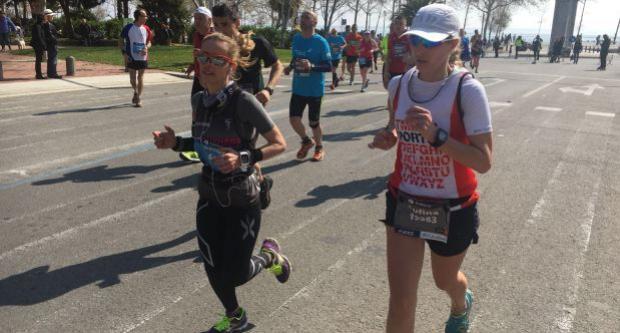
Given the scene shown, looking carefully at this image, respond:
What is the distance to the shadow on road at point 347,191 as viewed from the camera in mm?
5754

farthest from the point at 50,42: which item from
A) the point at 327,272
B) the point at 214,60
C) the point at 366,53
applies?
the point at 214,60

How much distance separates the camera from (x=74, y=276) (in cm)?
385

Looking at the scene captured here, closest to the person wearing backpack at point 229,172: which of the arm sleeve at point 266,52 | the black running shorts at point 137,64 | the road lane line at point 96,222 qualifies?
the road lane line at point 96,222

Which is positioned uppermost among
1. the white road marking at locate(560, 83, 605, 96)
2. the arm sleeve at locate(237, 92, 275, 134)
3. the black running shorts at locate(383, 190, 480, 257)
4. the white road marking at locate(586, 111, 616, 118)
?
the arm sleeve at locate(237, 92, 275, 134)

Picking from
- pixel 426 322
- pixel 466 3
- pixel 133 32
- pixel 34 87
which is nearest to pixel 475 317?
pixel 426 322

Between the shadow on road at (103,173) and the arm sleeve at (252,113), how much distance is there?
3894mm

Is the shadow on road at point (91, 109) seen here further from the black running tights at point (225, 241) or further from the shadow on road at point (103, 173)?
the black running tights at point (225, 241)

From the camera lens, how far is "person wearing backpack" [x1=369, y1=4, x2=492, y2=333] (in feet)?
7.88

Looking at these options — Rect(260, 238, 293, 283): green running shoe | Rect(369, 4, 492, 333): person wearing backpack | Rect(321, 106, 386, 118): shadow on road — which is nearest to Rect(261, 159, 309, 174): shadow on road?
Rect(260, 238, 293, 283): green running shoe

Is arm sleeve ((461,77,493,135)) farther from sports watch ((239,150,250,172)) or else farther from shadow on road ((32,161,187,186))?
shadow on road ((32,161,187,186))

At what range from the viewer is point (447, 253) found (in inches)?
103

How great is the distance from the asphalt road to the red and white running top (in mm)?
1159

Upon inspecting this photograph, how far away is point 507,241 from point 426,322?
177 cm

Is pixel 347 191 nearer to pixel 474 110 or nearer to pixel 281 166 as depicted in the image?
pixel 281 166
